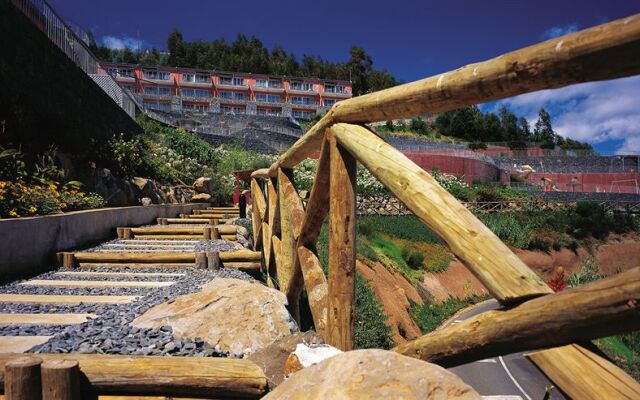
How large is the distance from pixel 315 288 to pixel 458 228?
164 cm

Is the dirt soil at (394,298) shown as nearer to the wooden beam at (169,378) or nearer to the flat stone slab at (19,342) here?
the flat stone slab at (19,342)

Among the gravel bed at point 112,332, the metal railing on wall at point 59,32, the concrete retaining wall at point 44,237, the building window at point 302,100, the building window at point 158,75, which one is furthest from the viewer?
the building window at point 302,100

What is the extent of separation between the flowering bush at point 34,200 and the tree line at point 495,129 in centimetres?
5321

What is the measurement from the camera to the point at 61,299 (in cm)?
392

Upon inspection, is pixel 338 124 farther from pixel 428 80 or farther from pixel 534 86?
pixel 534 86

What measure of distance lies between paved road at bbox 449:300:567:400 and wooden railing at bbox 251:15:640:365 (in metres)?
11.7

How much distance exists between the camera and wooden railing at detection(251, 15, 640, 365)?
3.09 ft

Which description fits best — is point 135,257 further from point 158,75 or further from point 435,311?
point 158,75

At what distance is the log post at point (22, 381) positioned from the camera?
1.63 m

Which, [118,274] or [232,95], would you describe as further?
[232,95]

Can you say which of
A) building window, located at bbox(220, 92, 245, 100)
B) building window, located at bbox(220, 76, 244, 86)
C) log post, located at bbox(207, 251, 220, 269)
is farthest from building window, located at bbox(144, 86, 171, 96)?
log post, located at bbox(207, 251, 220, 269)

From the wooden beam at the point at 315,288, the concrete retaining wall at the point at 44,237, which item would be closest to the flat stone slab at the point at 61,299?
the concrete retaining wall at the point at 44,237

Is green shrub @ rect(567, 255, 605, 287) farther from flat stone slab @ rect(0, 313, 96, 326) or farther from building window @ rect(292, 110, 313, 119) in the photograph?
building window @ rect(292, 110, 313, 119)

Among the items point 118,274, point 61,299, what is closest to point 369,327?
point 118,274
